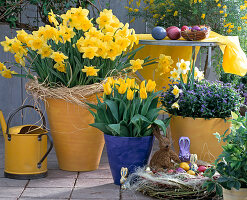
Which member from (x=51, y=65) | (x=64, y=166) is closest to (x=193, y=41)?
(x=51, y=65)

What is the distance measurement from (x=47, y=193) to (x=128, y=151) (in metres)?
0.52

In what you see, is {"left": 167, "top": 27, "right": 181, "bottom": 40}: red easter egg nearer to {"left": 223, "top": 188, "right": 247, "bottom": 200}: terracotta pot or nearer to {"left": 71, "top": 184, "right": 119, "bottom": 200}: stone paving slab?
{"left": 71, "top": 184, "right": 119, "bottom": 200}: stone paving slab

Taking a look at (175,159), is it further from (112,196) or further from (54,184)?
(54,184)

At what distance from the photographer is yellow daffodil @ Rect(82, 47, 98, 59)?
2.72 m

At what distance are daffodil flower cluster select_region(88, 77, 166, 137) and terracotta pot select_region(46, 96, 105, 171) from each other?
8.1 inches

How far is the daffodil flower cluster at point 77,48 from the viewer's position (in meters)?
2.78

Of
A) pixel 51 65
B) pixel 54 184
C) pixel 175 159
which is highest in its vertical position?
pixel 51 65

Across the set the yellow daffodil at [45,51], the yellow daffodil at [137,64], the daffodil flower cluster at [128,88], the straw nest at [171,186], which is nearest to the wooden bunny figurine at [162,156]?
the straw nest at [171,186]

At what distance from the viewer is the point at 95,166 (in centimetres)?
312

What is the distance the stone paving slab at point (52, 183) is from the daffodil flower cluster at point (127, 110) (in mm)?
390

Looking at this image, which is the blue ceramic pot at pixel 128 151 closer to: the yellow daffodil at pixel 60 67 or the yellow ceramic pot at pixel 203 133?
the yellow ceramic pot at pixel 203 133

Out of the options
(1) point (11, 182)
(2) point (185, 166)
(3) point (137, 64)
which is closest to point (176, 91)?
(3) point (137, 64)

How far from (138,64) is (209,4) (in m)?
1.15

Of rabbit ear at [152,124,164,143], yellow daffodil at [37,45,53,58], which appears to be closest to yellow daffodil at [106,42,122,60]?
yellow daffodil at [37,45,53,58]
